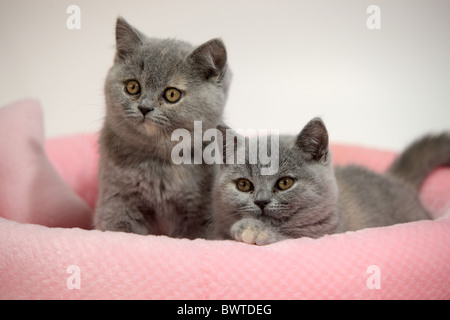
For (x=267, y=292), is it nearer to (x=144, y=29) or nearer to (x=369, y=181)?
(x=369, y=181)

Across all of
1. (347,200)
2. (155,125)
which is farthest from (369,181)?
(155,125)

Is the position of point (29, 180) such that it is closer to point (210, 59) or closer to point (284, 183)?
point (210, 59)

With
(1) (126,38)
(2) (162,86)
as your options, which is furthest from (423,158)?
(1) (126,38)

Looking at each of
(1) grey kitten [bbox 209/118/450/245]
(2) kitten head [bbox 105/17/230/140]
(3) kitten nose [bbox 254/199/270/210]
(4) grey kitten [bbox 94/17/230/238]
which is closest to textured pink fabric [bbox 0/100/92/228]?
(4) grey kitten [bbox 94/17/230/238]

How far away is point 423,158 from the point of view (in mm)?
2016

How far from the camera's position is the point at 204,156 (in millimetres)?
1522

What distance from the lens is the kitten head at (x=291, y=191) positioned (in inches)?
50.3

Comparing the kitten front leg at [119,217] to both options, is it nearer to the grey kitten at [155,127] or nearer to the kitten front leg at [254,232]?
the grey kitten at [155,127]

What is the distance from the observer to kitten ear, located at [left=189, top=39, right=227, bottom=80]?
1403mm

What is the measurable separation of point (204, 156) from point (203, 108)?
0.59 feet

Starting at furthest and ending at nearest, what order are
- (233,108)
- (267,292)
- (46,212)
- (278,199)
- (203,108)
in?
(233,108) < (46,212) < (203,108) < (278,199) < (267,292)

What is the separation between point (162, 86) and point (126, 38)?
0.81 ft

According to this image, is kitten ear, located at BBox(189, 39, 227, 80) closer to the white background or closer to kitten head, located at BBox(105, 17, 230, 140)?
kitten head, located at BBox(105, 17, 230, 140)

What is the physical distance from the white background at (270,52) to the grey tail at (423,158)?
170 millimetres
